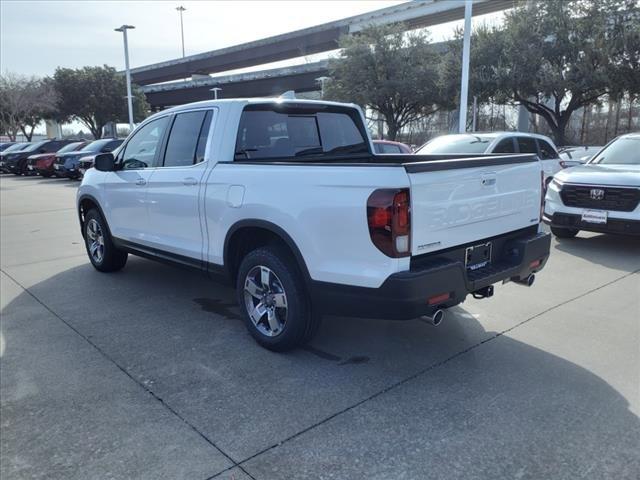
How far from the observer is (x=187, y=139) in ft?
16.1

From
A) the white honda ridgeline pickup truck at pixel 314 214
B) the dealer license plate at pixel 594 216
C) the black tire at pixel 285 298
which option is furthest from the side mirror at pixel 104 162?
the dealer license plate at pixel 594 216

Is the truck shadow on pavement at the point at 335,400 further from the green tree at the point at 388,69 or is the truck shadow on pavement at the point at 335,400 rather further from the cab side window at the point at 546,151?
the green tree at the point at 388,69

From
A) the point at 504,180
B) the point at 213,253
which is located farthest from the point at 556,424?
the point at 213,253

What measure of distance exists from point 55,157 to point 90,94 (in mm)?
25170

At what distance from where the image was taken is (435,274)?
3293 millimetres

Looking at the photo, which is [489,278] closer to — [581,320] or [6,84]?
[581,320]

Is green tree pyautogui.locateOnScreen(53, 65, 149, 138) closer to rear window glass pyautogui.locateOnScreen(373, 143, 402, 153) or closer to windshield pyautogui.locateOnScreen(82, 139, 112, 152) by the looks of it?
windshield pyautogui.locateOnScreen(82, 139, 112, 152)

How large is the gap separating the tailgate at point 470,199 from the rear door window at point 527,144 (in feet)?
19.8

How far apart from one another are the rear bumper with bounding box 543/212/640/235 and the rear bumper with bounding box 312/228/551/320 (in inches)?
153

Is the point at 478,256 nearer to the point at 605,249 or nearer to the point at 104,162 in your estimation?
the point at 104,162

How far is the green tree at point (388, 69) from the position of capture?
2875 centimetres

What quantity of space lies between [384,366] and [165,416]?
1564 millimetres

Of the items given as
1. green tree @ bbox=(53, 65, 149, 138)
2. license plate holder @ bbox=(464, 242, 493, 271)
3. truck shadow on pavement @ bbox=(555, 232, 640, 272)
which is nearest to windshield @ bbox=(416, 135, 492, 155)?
truck shadow on pavement @ bbox=(555, 232, 640, 272)

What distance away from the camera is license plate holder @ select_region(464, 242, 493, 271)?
3.74 metres
